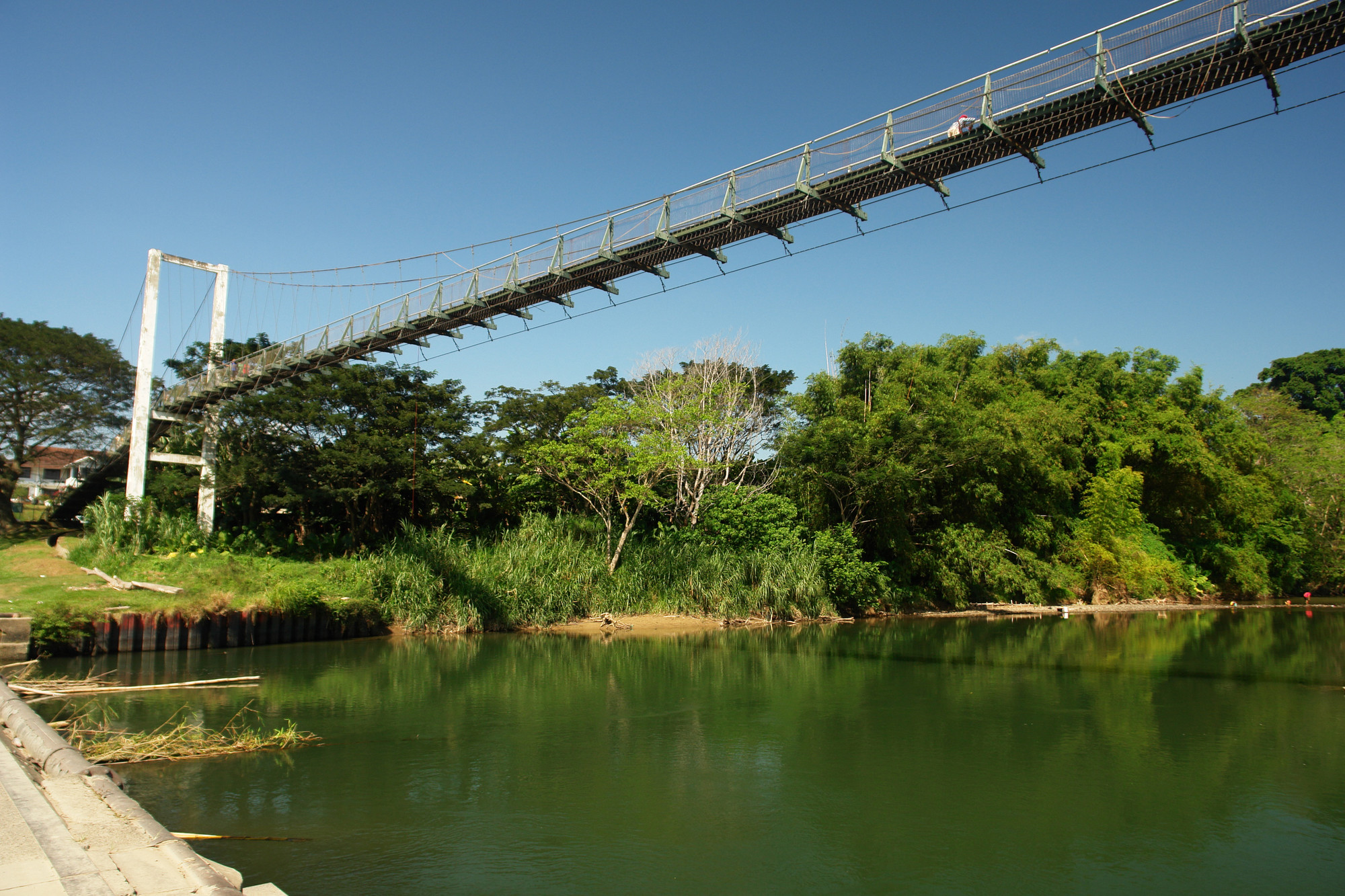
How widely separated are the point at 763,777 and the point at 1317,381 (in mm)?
61931

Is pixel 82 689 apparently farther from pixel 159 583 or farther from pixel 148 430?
pixel 148 430

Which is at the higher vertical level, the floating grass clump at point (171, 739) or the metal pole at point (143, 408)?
the metal pole at point (143, 408)

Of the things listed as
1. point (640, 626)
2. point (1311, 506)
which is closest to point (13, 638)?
point (640, 626)

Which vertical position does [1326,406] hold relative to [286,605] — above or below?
above

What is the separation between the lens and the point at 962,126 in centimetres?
1068

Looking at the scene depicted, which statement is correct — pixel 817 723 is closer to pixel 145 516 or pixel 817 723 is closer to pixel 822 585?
pixel 822 585

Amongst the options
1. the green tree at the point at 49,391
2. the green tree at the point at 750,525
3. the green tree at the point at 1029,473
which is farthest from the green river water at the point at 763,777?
the green tree at the point at 49,391

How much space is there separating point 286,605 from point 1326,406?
6043 centimetres

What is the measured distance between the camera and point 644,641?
2112cm

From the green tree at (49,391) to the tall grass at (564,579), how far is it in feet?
49.4

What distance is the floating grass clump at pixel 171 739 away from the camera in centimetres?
889

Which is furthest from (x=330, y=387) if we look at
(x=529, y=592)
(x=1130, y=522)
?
(x=1130, y=522)

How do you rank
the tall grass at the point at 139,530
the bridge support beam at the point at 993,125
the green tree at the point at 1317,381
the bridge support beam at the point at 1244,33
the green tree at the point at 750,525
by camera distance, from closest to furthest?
the bridge support beam at the point at 1244,33 → the bridge support beam at the point at 993,125 → the tall grass at the point at 139,530 → the green tree at the point at 750,525 → the green tree at the point at 1317,381

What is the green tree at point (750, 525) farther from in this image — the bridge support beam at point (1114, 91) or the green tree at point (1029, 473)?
the bridge support beam at point (1114, 91)
